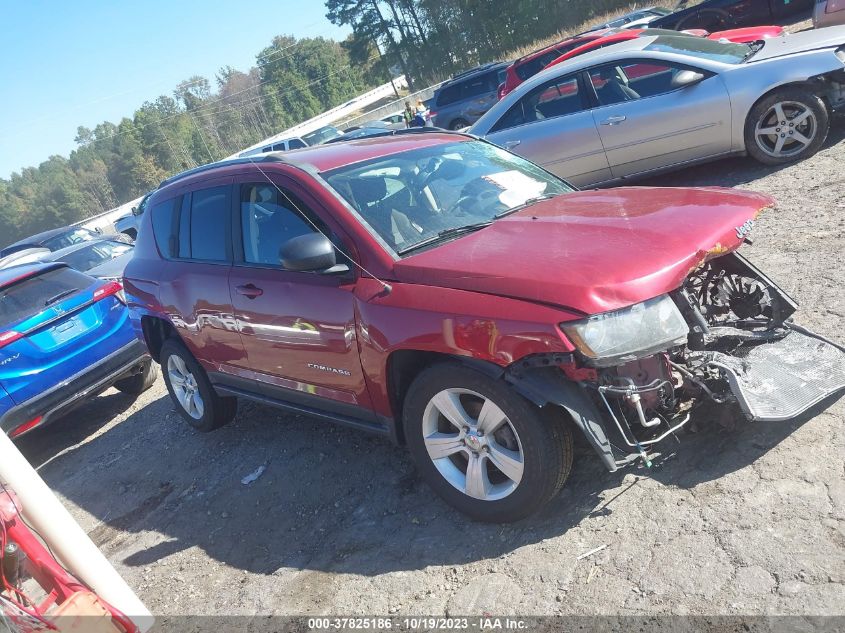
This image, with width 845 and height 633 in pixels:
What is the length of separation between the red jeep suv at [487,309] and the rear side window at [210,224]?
22 mm

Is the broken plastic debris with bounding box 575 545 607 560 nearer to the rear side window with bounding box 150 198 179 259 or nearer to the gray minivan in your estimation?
the rear side window with bounding box 150 198 179 259

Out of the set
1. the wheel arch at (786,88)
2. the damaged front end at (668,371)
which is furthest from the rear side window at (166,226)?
the wheel arch at (786,88)

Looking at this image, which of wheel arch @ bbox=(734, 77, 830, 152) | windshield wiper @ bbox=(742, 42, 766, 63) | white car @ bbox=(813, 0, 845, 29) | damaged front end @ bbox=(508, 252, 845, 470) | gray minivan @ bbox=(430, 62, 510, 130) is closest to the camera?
damaged front end @ bbox=(508, 252, 845, 470)

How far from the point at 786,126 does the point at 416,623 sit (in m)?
6.66

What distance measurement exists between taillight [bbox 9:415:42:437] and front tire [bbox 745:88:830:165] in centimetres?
767

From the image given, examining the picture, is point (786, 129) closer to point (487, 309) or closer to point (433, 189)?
point (433, 189)

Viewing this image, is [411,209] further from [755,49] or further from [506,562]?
[755,49]

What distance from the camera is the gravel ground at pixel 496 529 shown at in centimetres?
270

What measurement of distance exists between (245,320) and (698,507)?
286 cm

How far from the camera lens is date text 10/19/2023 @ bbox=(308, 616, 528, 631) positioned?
2770mm

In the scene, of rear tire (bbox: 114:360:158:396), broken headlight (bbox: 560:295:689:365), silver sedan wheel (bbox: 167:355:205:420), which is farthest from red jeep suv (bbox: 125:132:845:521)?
rear tire (bbox: 114:360:158:396)

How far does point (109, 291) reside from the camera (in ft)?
23.0

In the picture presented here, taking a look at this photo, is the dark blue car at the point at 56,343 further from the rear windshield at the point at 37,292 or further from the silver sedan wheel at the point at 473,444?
the silver sedan wheel at the point at 473,444

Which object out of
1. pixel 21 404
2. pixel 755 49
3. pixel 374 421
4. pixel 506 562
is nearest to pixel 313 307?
pixel 374 421
